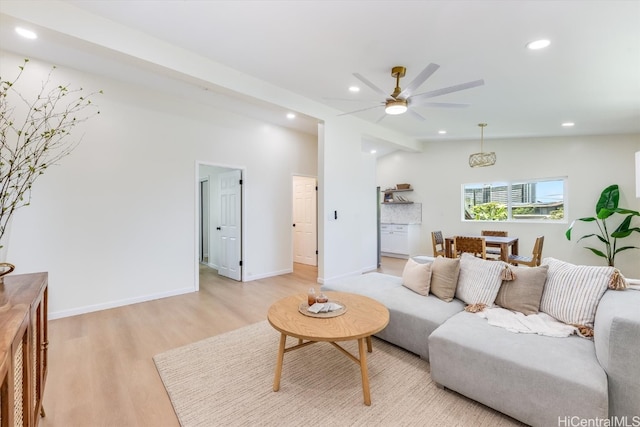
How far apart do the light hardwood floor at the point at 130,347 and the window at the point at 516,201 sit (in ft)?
14.7

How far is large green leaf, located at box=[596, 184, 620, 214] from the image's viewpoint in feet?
15.9

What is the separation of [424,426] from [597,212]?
544cm

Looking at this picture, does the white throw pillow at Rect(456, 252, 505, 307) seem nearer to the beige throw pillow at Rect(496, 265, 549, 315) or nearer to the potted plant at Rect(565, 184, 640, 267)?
the beige throw pillow at Rect(496, 265, 549, 315)

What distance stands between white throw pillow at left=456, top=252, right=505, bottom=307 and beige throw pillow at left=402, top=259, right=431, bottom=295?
29 cm

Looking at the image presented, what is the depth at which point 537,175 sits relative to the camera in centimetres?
568

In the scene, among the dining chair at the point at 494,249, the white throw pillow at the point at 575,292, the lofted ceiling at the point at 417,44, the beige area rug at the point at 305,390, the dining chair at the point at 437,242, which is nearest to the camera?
the beige area rug at the point at 305,390

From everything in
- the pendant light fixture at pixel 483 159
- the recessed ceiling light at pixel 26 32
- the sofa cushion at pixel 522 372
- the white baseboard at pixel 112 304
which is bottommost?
the white baseboard at pixel 112 304

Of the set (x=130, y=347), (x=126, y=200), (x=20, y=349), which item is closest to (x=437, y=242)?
(x=130, y=347)

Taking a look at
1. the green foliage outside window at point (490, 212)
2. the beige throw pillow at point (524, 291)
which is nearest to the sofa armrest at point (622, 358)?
the beige throw pillow at point (524, 291)

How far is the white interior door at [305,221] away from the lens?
6660 millimetres

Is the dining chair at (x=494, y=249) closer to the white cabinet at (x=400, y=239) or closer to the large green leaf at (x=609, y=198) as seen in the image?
the large green leaf at (x=609, y=198)

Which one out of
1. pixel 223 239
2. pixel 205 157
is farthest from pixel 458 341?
pixel 223 239

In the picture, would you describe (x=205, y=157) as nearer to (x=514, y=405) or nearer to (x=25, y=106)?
(x=25, y=106)

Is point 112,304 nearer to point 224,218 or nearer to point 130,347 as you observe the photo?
point 130,347
